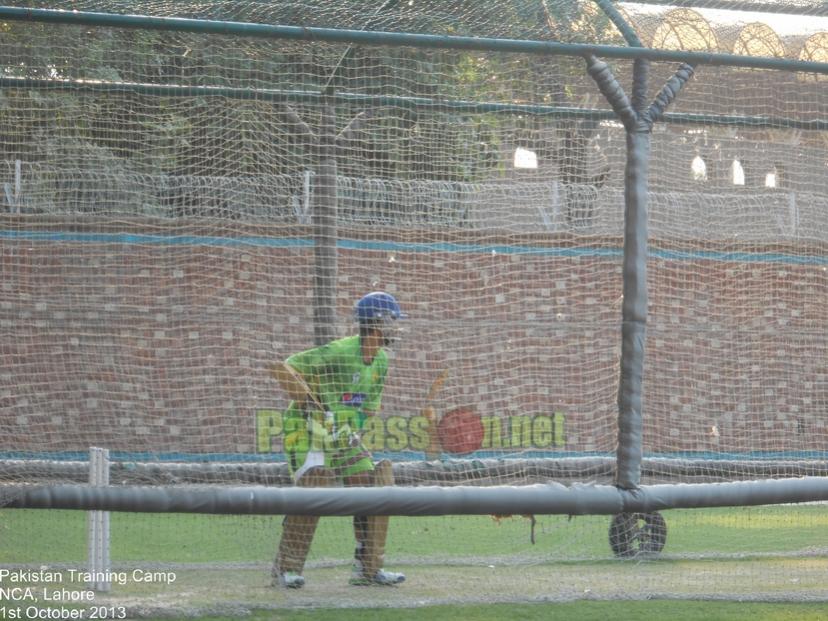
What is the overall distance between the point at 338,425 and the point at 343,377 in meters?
0.27

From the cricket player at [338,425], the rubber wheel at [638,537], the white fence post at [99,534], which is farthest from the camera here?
the rubber wheel at [638,537]

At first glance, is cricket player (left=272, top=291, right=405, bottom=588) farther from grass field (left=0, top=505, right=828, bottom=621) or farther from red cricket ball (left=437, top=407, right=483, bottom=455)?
red cricket ball (left=437, top=407, right=483, bottom=455)

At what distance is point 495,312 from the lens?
399 inches

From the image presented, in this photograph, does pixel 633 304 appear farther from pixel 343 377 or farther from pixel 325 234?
pixel 325 234

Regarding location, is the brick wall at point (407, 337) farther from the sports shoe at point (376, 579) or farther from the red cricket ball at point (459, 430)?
the sports shoe at point (376, 579)

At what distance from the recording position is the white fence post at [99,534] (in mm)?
5215

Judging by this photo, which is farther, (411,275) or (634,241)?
(411,275)

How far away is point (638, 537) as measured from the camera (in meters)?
6.91

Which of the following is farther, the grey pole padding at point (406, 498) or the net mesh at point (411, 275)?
the net mesh at point (411, 275)

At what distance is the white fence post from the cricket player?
3.08ft

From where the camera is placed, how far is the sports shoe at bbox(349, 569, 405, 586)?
19.8ft

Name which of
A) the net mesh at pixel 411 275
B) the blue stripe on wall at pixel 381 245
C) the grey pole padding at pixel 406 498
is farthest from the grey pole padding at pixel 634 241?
the blue stripe on wall at pixel 381 245

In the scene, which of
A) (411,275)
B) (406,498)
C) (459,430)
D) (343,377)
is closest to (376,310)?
(343,377)

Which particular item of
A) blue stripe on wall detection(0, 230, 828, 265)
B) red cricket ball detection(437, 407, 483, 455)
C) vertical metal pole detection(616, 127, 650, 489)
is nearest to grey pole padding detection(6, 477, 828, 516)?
vertical metal pole detection(616, 127, 650, 489)
